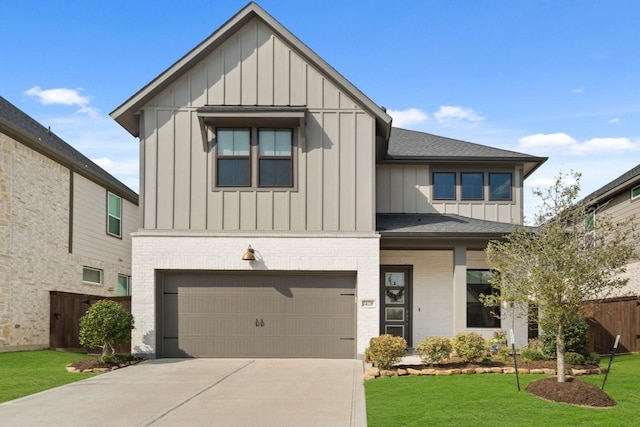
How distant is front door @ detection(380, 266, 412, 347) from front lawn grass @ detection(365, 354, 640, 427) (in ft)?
18.2

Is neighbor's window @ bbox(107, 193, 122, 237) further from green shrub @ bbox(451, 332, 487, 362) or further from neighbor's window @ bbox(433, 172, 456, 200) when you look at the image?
green shrub @ bbox(451, 332, 487, 362)

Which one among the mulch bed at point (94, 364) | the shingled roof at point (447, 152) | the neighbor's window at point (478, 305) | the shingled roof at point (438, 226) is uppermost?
the shingled roof at point (447, 152)

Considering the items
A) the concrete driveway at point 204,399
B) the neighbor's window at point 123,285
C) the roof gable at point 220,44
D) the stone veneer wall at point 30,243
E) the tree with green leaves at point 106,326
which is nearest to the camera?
the concrete driveway at point 204,399

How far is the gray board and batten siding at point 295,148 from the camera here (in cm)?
1614

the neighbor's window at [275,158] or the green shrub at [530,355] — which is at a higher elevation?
the neighbor's window at [275,158]

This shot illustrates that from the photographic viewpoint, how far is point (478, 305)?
1780 centimetres

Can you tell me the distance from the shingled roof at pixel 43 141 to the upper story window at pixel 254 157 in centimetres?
609

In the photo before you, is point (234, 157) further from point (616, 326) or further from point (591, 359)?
point (616, 326)

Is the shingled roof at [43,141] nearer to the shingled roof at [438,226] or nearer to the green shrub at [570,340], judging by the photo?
the shingled roof at [438,226]

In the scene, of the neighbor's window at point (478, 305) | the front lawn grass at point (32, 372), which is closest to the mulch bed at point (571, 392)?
the neighbor's window at point (478, 305)

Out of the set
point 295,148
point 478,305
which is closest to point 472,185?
point 478,305

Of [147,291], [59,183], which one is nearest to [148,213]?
[147,291]

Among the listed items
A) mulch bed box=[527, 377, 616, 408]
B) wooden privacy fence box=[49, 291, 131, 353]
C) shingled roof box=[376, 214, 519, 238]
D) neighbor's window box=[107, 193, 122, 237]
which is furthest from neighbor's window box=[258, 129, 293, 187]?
neighbor's window box=[107, 193, 122, 237]

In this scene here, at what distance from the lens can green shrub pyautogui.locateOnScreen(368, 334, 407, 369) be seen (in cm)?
1312
